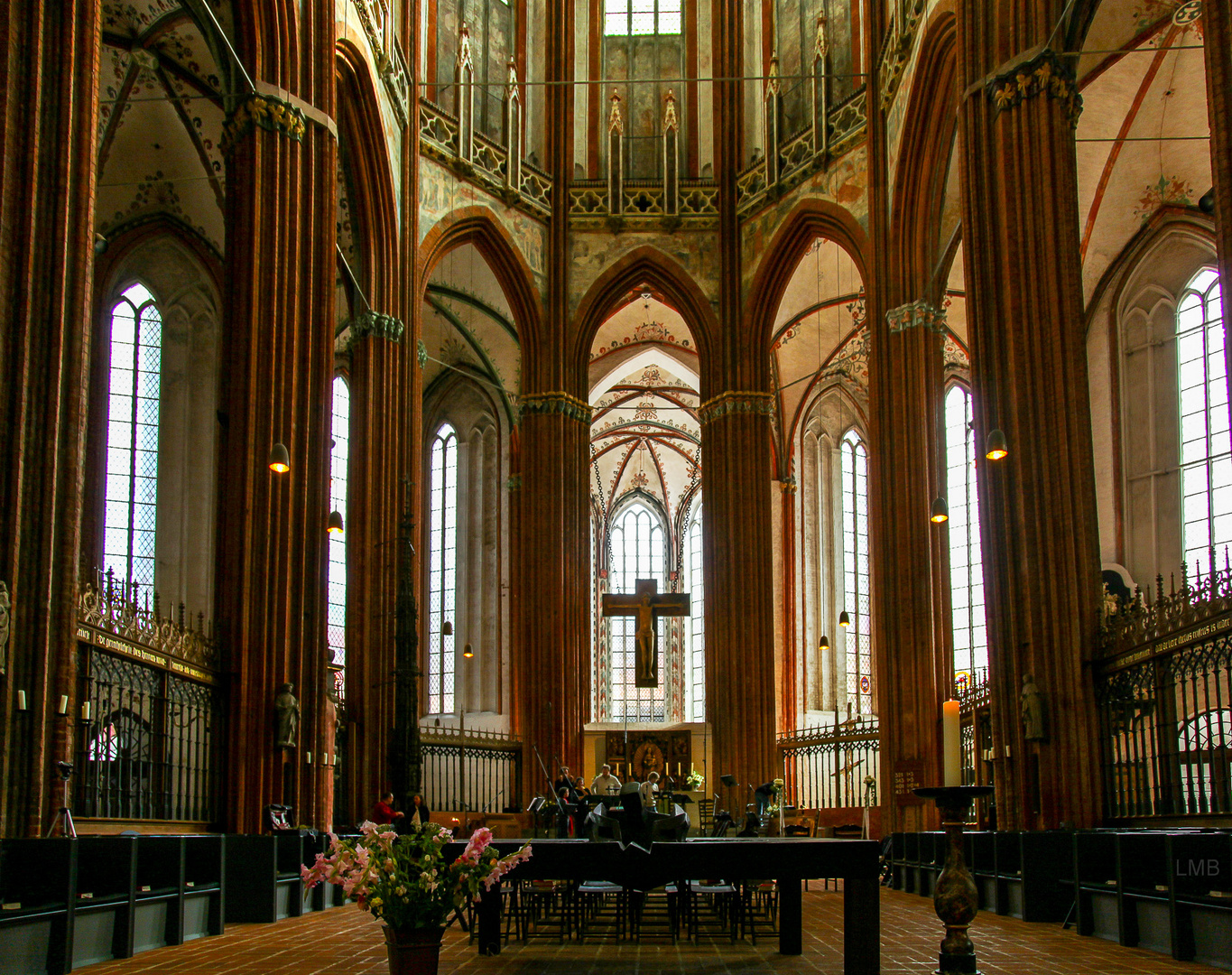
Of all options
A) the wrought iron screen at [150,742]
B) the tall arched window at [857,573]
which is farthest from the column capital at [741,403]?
the wrought iron screen at [150,742]

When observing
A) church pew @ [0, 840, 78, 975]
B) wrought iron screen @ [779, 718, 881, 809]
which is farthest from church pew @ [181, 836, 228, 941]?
wrought iron screen @ [779, 718, 881, 809]

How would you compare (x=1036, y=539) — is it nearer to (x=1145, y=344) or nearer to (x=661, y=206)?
(x=1145, y=344)

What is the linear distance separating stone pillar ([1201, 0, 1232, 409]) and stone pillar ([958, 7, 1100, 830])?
459 cm

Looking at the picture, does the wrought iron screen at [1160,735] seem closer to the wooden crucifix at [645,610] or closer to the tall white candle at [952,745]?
the tall white candle at [952,745]

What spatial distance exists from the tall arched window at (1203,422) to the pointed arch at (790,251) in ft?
22.5

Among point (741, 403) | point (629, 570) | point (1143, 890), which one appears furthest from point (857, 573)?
point (1143, 890)

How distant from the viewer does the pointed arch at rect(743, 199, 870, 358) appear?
27.7m

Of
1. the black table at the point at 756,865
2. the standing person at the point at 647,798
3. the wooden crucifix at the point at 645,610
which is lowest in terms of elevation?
the black table at the point at 756,865

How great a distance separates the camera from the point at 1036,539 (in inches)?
667

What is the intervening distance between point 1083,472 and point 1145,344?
12769 mm

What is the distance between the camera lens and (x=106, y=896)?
9539mm

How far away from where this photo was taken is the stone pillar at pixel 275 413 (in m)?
17.1

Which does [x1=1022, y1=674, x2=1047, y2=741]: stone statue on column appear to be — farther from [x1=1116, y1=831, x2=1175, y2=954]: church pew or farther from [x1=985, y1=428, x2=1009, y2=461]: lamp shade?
[x1=1116, y1=831, x2=1175, y2=954]: church pew

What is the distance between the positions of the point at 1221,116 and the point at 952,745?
29.7ft
